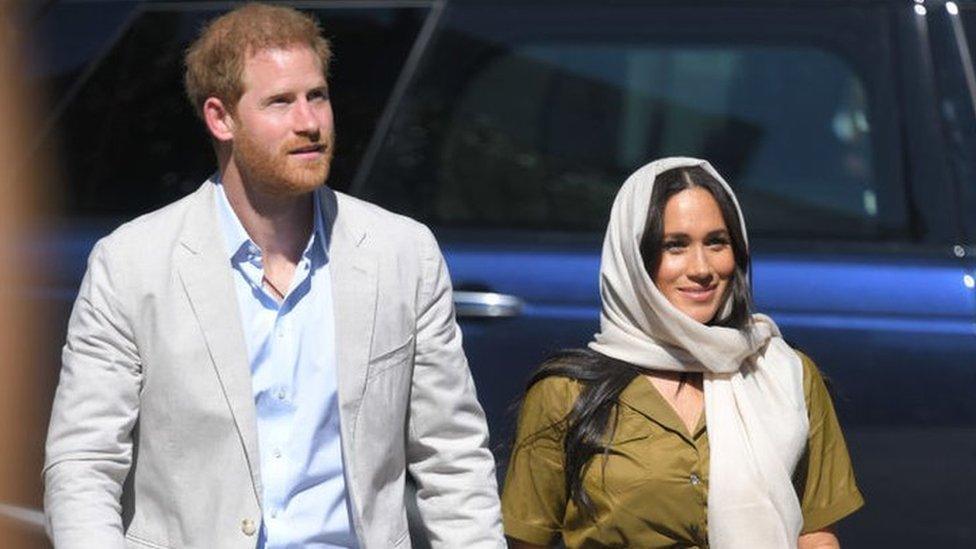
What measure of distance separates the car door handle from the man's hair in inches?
58.0

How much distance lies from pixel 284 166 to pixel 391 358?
0.37 meters

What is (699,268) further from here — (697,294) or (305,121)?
(305,121)

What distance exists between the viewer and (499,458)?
5.16 meters

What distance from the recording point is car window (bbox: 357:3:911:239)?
207 inches

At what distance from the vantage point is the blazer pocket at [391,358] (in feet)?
12.1

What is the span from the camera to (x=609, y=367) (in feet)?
13.0

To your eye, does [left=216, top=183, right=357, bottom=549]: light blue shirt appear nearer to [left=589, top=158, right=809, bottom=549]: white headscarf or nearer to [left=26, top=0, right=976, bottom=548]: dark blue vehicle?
[left=589, top=158, right=809, bottom=549]: white headscarf

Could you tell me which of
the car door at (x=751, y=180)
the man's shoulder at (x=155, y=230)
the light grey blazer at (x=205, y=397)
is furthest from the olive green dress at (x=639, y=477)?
the car door at (x=751, y=180)

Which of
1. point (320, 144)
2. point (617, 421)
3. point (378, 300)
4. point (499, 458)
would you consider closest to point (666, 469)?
point (617, 421)

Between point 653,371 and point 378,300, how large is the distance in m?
0.57

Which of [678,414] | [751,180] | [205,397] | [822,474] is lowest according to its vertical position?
[822,474]

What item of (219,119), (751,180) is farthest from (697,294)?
(751,180)

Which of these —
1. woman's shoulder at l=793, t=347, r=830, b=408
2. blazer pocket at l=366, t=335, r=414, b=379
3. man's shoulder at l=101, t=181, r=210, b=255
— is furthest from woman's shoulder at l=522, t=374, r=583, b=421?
man's shoulder at l=101, t=181, r=210, b=255

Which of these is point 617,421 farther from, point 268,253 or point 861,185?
point 861,185
